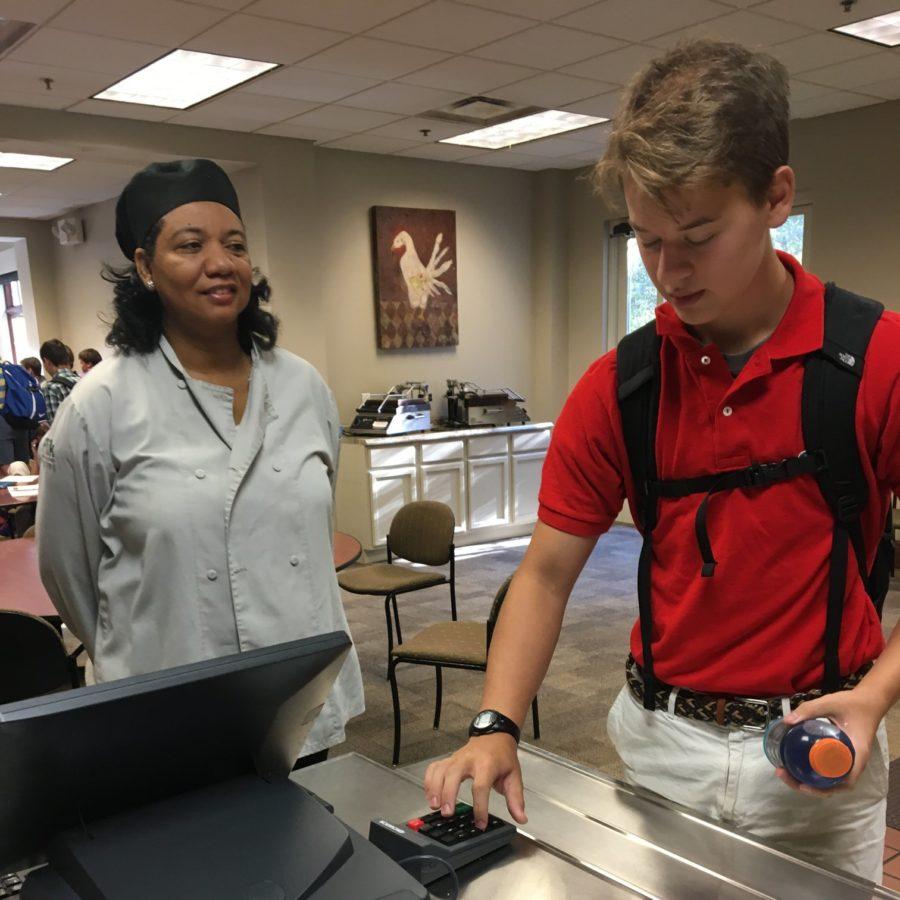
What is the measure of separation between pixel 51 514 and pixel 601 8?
3.33 m

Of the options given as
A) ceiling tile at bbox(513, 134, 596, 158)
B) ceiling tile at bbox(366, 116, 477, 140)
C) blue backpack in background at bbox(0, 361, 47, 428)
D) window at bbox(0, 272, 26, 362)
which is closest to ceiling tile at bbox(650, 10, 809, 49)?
ceiling tile at bbox(366, 116, 477, 140)

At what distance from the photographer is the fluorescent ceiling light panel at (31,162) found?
606 centimetres

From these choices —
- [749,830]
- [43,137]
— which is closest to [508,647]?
[749,830]

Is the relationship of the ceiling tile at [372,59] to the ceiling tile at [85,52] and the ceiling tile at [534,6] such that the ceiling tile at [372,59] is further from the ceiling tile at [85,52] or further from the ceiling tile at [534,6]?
the ceiling tile at [85,52]

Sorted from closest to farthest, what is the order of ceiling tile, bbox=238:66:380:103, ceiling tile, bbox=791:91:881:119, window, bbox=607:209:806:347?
ceiling tile, bbox=238:66:380:103 → ceiling tile, bbox=791:91:881:119 → window, bbox=607:209:806:347

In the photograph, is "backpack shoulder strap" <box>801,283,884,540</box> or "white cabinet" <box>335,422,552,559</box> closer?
"backpack shoulder strap" <box>801,283,884,540</box>

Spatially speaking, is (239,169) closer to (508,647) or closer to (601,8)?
(601,8)

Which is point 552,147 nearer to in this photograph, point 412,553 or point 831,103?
point 831,103

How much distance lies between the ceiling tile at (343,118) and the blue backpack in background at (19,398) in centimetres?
319

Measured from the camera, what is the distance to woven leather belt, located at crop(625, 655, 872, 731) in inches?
41.2

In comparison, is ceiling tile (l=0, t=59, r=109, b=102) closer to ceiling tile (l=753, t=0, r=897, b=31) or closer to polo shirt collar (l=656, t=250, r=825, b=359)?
ceiling tile (l=753, t=0, r=897, b=31)

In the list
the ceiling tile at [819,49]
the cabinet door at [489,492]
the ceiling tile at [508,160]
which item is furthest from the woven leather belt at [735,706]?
the ceiling tile at [508,160]

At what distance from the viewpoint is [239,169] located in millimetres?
5898

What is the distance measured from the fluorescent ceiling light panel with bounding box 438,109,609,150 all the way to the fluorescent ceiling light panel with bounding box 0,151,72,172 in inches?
Answer: 109
